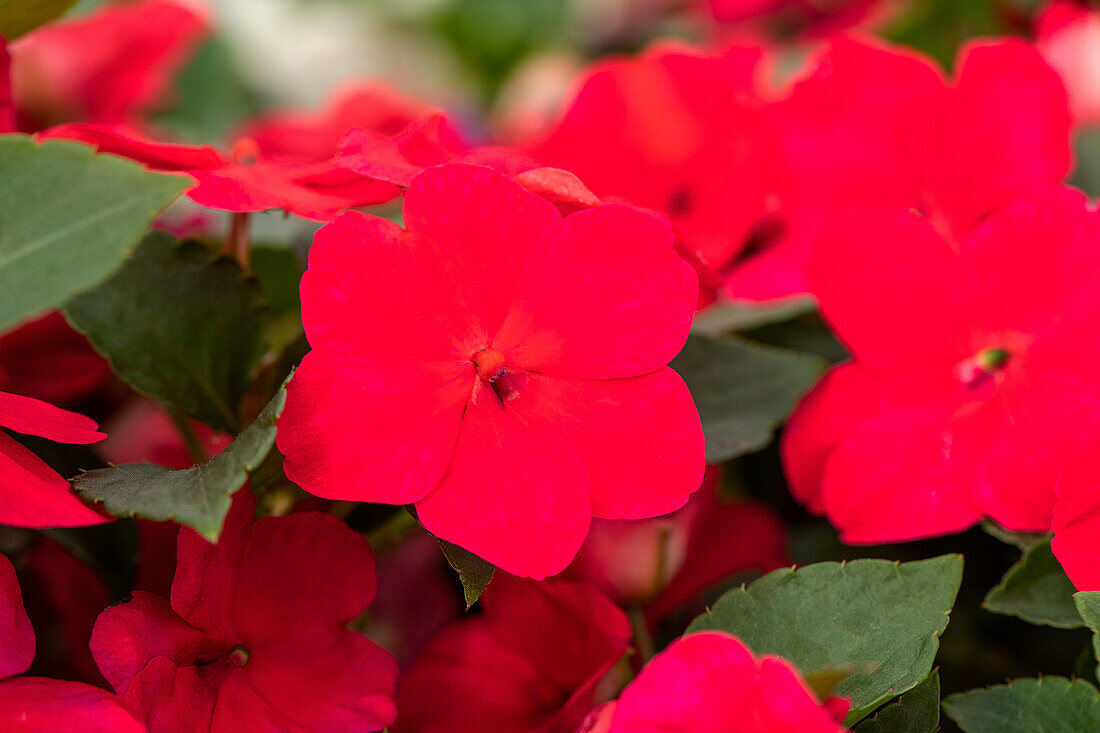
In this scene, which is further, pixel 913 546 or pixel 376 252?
pixel 913 546

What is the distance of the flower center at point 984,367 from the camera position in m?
0.54

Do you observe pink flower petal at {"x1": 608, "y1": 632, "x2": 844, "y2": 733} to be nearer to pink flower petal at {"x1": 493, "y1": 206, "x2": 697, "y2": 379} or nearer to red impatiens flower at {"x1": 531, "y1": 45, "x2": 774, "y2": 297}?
pink flower petal at {"x1": 493, "y1": 206, "x2": 697, "y2": 379}

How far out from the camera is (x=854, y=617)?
43 centimetres

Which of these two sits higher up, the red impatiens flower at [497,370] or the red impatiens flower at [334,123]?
the red impatiens flower at [497,370]

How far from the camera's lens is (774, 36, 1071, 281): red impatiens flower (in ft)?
1.96

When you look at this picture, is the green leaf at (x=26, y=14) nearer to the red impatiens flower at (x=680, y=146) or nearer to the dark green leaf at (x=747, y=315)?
the red impatiens flower at (x=680, y=146)

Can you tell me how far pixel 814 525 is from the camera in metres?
0.71

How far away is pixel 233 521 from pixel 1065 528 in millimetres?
358

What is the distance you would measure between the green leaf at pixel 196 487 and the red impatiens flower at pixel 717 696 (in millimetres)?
157

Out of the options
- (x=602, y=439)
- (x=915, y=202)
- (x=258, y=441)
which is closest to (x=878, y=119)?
(x=915, y=202)

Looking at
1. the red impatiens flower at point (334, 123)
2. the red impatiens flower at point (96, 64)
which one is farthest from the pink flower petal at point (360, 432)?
the red impatiens flower at point (96, 64)

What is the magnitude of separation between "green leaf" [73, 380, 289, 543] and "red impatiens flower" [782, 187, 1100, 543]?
29 centimetres

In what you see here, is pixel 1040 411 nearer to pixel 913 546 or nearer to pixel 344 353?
pixel 913 546

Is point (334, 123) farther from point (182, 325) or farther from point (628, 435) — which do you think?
point (628, 435)
